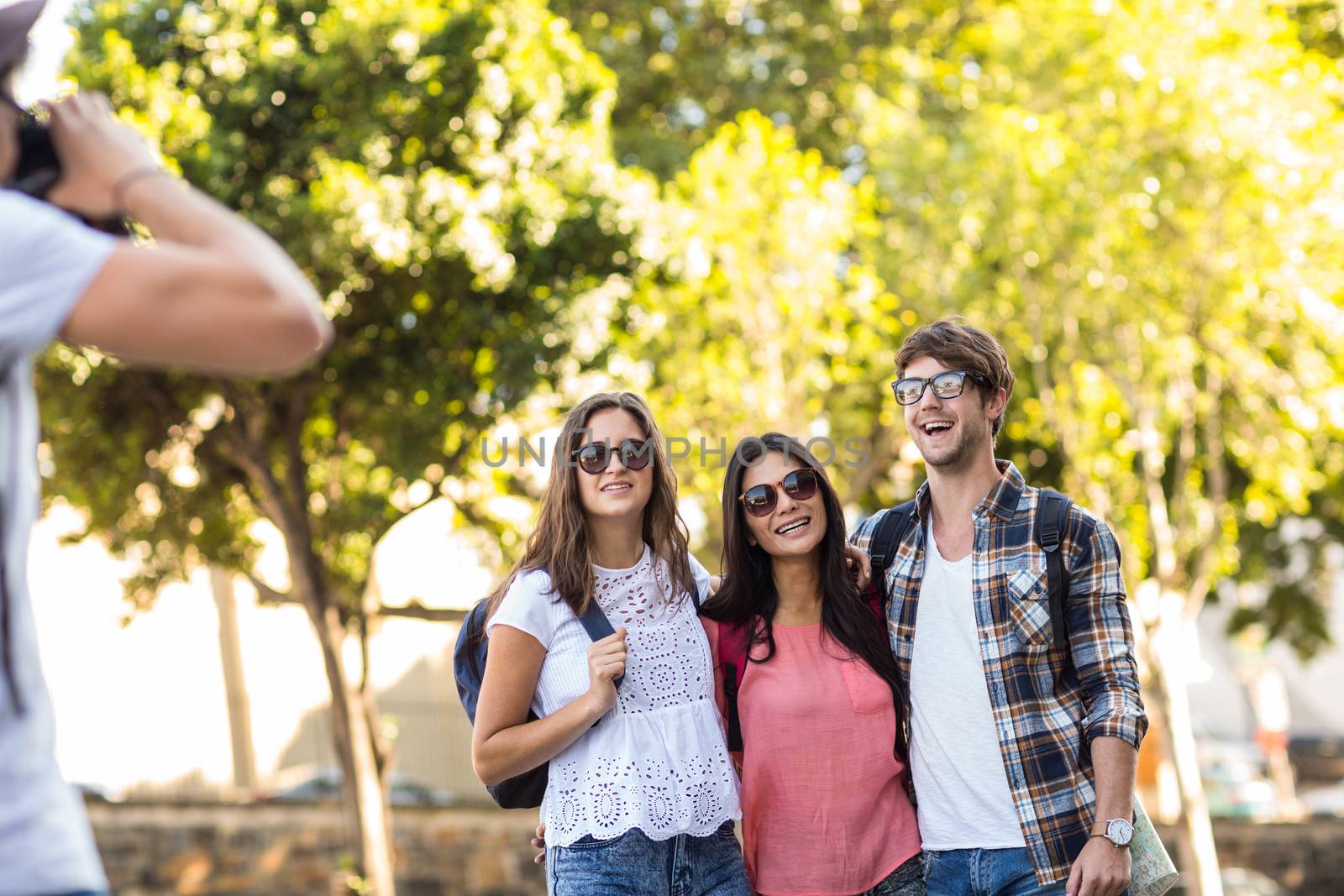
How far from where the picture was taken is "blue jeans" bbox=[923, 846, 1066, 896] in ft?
10.8

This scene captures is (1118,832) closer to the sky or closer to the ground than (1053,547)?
closer to the ground

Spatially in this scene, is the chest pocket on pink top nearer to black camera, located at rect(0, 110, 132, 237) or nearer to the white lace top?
the white lace top

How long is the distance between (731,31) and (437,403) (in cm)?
765

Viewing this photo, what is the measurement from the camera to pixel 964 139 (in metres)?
12.3

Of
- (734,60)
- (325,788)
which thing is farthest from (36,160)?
(325,788)

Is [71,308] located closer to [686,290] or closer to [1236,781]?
[686,290]

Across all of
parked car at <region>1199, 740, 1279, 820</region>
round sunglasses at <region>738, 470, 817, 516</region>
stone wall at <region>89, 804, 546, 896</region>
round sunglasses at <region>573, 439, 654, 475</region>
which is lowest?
parked car at <region>1199, 740, 1279, 820</region>

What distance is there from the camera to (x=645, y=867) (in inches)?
127

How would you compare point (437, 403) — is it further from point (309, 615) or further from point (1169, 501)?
point (1169, 501)

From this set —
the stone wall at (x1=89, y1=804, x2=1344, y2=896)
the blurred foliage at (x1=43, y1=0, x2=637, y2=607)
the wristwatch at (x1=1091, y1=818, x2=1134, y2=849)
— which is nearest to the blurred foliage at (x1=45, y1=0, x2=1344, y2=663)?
the blurred foliage at (x1=43, y1=0, x2=637, y2=607)

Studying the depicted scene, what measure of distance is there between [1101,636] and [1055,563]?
0.65 feet

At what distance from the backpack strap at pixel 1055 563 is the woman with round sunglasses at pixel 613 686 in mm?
839

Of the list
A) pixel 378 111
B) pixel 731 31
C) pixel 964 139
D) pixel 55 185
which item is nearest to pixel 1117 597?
pixel 55 185

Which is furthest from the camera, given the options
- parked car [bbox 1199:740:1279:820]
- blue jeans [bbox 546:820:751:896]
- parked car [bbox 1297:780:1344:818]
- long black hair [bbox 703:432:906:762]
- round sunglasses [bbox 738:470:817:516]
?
parked car [bbox 1297:780:1344:818]
